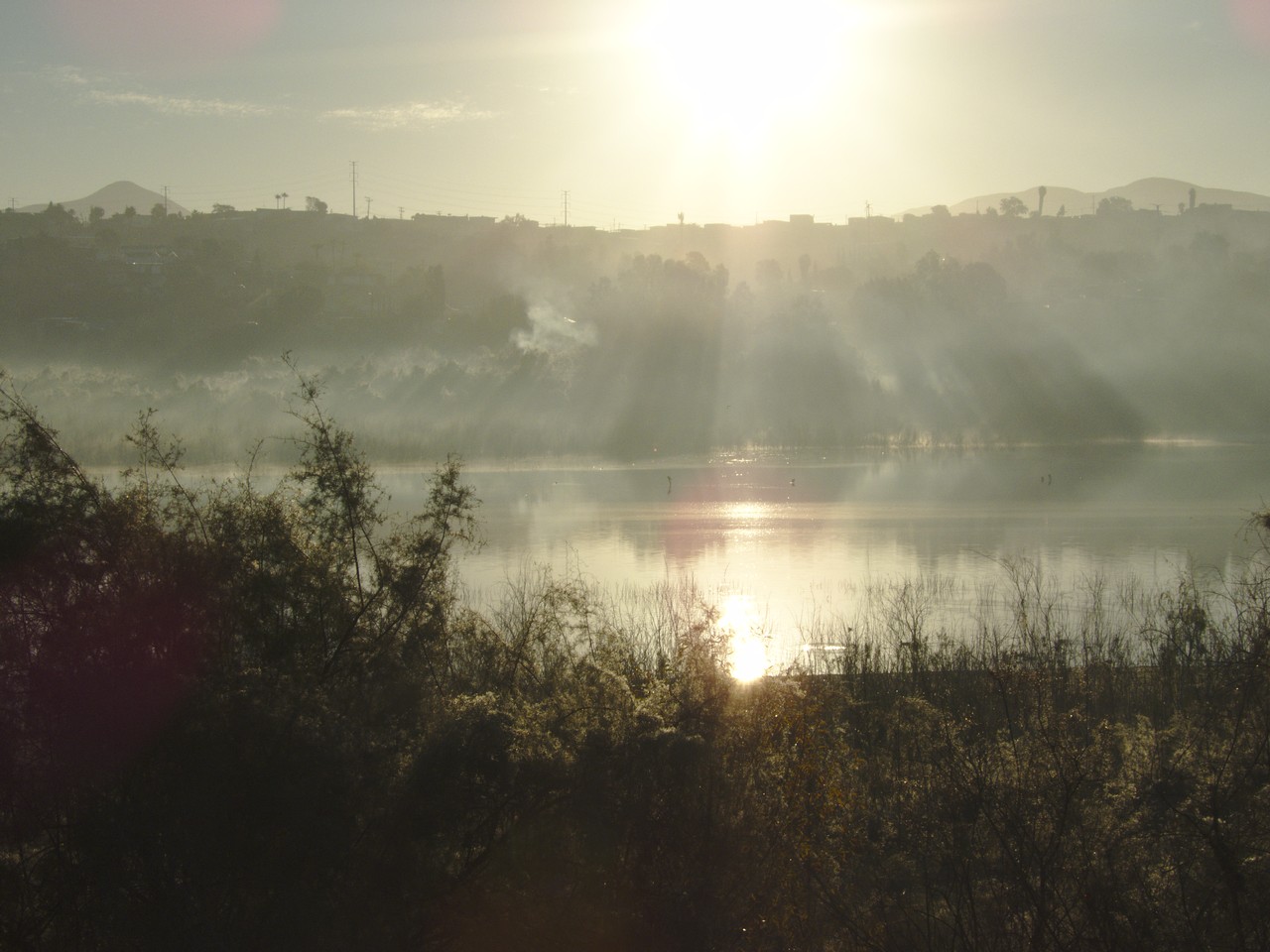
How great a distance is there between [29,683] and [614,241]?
107 m

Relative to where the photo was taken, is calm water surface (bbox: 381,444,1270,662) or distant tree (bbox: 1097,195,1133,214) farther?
distant tree (bbox: 1097,195,1133,214)

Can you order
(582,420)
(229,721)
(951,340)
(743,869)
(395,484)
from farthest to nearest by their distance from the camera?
(951,340), (582,420), (395,484), (743,869), (229,721)

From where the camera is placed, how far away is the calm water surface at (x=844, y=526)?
22.5 meters

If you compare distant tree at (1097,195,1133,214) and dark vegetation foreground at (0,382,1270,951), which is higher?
distant tree at (1097,195,1133,214)

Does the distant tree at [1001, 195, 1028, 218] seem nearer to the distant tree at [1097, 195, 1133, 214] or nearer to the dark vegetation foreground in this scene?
the distant tree at [1097, 195, 1133, 214]

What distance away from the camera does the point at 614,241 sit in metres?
111

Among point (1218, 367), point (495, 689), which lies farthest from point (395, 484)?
point (1218, 367)

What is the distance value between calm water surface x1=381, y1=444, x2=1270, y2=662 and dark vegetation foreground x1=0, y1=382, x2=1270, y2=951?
3.56 metres

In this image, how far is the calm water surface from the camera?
22547 millimetres

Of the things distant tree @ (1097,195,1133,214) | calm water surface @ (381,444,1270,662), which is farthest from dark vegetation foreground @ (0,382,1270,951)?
distant tree @ (1097,195,1133,214)

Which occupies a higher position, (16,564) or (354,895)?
(16,564)

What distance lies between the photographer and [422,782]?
677 centimetres

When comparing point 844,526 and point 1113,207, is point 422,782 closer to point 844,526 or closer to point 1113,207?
point 844,526

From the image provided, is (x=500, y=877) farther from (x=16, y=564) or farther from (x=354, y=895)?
(x=16, y=564)
